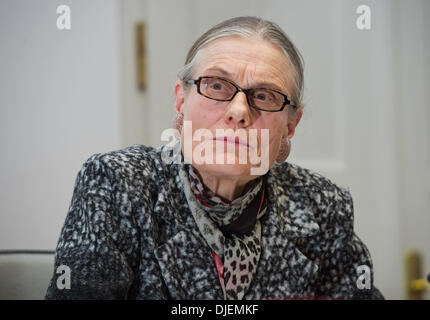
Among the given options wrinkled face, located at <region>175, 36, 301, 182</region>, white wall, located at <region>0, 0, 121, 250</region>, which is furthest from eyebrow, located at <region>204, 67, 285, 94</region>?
white wall, located at <region>0, 0, 121, 250</region>

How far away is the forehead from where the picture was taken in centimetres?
83

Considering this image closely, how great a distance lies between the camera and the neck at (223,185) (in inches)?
35.6

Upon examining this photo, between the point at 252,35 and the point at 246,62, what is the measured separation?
0.06 metres

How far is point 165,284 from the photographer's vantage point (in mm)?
836

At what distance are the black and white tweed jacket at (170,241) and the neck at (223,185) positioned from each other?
0.06 metres

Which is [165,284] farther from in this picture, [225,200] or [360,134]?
[360,134]

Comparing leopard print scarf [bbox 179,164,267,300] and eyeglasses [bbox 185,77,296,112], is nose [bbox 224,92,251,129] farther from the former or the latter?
leopard print scarf [bbox 179,164,267,300]

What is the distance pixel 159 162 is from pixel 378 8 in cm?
76

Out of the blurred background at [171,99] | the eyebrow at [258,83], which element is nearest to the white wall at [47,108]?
the blurred background at [171,99]

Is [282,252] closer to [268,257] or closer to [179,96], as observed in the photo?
[268,257]

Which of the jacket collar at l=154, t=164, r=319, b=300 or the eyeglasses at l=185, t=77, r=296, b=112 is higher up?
the eyeglasses at l=185, t=77, r=296, b=112

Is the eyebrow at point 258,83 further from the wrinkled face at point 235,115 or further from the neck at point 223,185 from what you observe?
the neck at point 223,185

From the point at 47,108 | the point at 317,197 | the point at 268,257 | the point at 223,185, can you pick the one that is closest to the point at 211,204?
the point at 223,185
